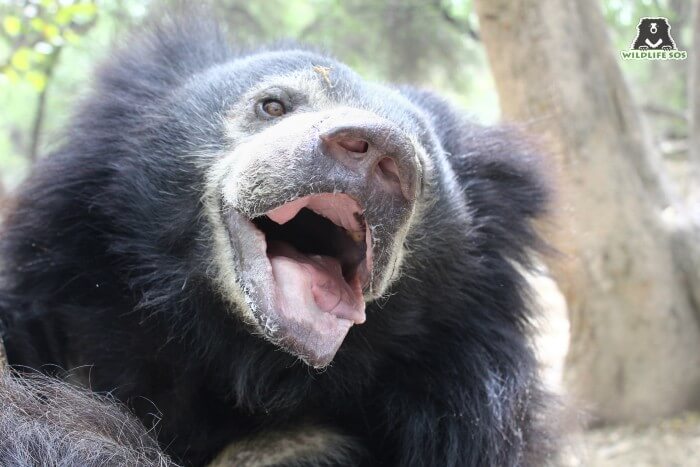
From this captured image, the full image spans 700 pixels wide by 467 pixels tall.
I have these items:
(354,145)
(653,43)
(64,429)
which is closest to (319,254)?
(354,145)

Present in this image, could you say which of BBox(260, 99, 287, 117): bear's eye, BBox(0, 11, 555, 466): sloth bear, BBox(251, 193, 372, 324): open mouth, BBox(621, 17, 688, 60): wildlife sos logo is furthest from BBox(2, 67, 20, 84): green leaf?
BBox(621, 17, 688, 60): wildlife sos logo

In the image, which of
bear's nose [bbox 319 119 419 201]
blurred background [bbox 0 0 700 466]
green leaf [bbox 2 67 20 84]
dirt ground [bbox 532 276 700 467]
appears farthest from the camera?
green leaf [bbox 2 67 20 84]

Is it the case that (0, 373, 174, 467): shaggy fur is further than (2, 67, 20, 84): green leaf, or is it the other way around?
(2, 67, 20, 84): green leaf

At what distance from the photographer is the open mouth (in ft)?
7.13

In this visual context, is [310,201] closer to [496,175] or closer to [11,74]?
[496,175]

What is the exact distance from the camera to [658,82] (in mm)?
9320

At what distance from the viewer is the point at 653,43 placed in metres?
4.29

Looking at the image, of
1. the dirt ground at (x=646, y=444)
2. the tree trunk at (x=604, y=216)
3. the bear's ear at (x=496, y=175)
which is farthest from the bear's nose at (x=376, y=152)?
the dirt ground at (x=646, y=444)

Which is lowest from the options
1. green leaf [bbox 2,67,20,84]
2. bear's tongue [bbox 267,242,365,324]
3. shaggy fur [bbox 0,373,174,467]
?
shaggy fur [bbox 0,373,174,467]

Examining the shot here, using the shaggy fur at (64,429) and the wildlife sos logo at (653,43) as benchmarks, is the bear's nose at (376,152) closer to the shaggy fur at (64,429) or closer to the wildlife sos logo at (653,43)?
the shaggy fur at (64,429)

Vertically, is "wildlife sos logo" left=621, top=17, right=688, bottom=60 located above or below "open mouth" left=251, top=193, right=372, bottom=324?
above

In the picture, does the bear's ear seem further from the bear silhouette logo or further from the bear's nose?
the bear silhouette logo

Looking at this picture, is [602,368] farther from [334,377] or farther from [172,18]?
[172,18]

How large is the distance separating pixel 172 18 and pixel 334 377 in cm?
186
